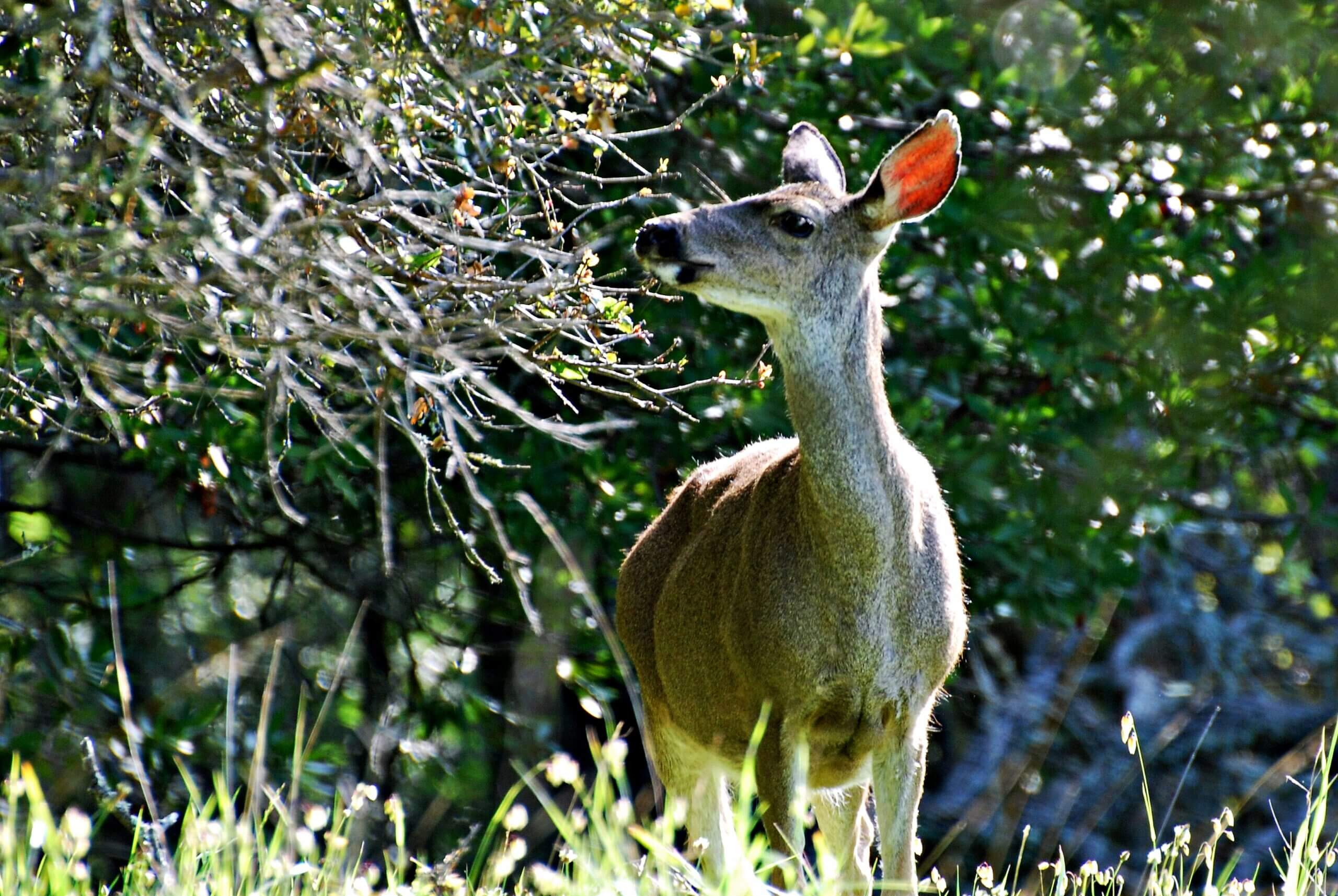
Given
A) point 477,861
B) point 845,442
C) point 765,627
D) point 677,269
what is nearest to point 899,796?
point 765,627

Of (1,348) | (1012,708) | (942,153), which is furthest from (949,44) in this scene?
(1012,708)

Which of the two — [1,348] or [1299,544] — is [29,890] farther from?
[1299,544]

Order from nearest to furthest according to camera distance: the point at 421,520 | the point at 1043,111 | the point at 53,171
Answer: the point at 53,171 < the point at 1043,111 < the point at 421,520

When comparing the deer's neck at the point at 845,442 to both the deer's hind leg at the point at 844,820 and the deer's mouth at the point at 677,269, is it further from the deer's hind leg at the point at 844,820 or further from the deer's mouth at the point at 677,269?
the deer's hind leg at the point at 844,820

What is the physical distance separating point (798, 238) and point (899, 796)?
64.4 inches

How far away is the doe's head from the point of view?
470 centimetres

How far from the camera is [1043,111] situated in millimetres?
7418

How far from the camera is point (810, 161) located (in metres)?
5.57

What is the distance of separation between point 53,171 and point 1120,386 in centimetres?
560

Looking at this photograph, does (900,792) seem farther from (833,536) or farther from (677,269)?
(677,269)

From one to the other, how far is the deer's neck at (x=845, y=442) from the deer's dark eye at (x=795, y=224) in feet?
0.72

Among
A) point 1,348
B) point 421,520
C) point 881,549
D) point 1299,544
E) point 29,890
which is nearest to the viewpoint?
point 29,890

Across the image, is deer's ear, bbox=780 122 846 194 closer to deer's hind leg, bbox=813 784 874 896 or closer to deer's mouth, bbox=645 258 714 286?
deer's mouth, bbox=645 258 714 286

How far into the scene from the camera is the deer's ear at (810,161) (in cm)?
550
